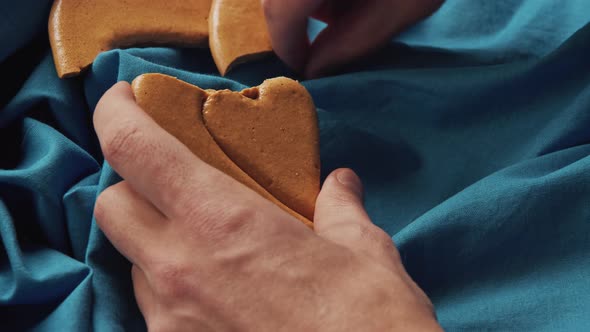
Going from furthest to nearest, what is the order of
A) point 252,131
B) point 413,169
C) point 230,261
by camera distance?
point 413,169 < point 252,131 < point 230,261

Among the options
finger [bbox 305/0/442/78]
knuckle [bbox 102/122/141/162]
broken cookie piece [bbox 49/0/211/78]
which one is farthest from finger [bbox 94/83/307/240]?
finger [bbox 305/0/442/78]

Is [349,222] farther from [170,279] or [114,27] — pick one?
[114,27]

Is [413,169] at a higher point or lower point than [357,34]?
lower

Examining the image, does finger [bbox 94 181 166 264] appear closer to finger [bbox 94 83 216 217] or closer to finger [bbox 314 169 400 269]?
finger [bbox 94 83 216 217]

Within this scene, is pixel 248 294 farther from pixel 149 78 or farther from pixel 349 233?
pixel 149 78

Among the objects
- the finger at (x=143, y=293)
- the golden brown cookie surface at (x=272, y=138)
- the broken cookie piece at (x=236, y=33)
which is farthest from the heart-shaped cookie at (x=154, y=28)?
the finger at (x=143, y=293)

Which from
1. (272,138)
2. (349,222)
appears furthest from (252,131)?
(349,222)
